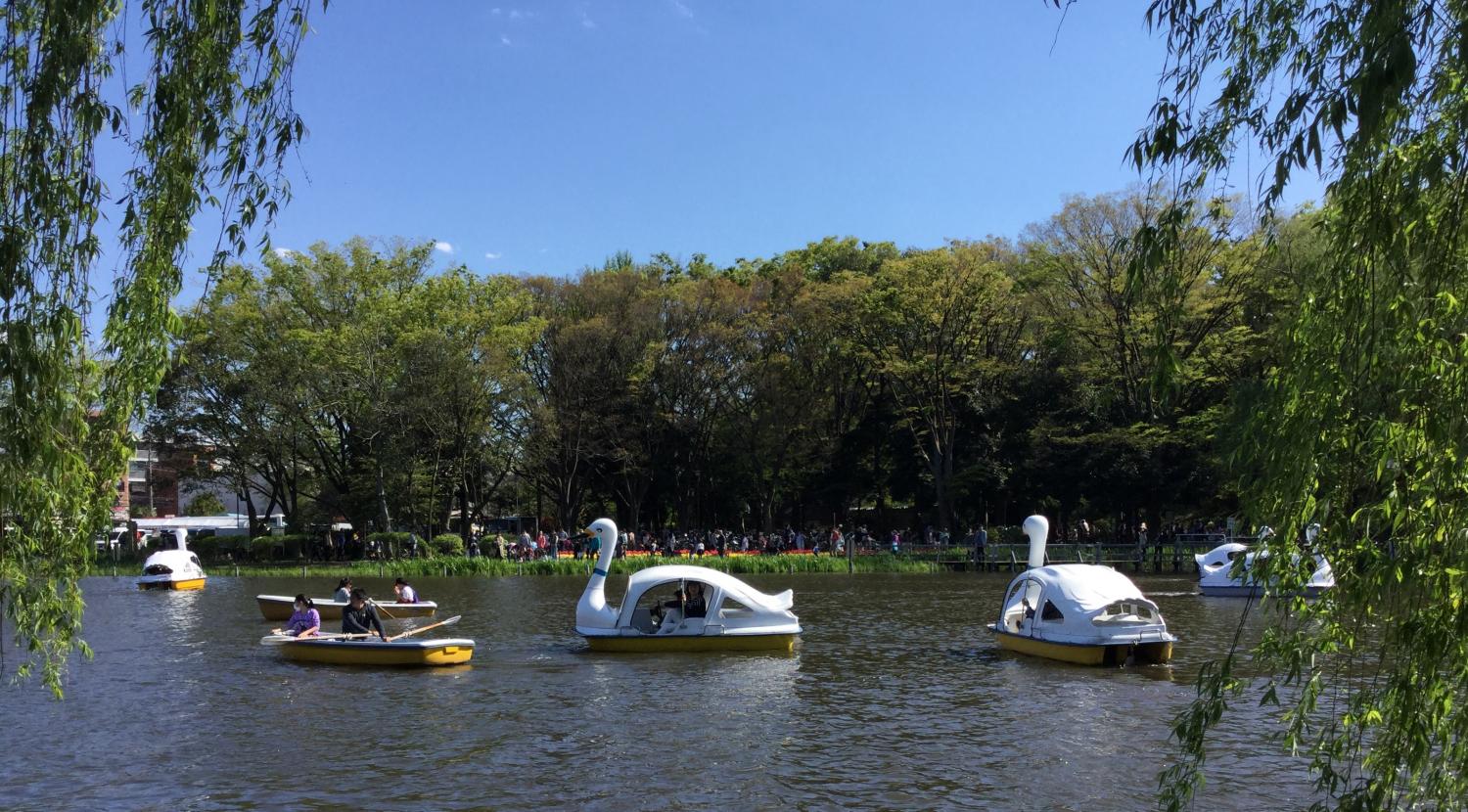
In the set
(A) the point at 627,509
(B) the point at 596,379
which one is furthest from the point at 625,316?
(A) the point at 627,509

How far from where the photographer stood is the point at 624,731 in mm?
17031

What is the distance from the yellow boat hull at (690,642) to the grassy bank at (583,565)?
24109mm

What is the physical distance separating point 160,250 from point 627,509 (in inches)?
2481

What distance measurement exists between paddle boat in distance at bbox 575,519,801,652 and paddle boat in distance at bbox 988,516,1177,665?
4710 millimetres

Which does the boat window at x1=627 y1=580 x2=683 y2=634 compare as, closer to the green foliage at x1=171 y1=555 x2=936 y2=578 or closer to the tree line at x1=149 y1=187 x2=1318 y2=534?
the green foliage at x1=171 y1=555 x2=936 y2=578

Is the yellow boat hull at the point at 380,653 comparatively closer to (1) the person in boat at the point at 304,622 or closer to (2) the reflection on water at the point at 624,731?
(2) the reflection on water at the point at 624,731

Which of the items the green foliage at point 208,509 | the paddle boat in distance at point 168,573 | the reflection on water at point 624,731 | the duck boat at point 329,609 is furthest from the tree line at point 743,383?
the green foliage at point 208,509

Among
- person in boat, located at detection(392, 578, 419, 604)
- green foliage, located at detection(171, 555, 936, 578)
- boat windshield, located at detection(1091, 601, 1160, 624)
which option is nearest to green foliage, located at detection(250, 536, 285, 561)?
green foliage, located at detection(171, 555, 936, 578)

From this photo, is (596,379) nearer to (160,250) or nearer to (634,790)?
(634,790)

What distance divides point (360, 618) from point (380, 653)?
1.57 metres

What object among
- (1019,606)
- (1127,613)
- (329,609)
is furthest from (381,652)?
(1127,613)

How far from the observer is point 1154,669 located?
874 inches

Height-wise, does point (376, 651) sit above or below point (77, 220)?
below

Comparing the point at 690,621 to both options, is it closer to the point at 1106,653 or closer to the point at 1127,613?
the point at 1106,653
